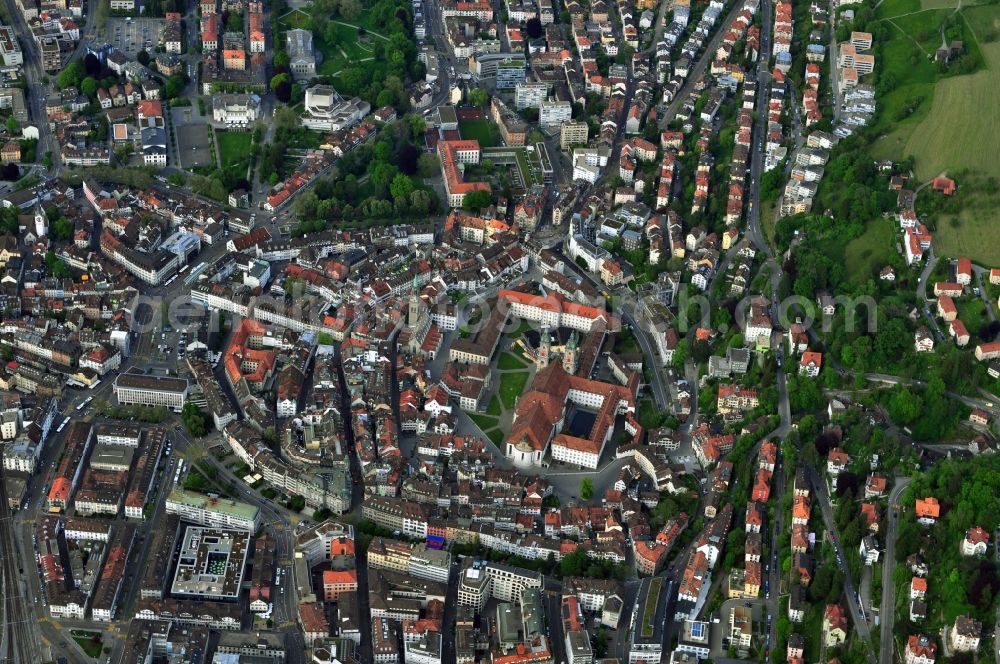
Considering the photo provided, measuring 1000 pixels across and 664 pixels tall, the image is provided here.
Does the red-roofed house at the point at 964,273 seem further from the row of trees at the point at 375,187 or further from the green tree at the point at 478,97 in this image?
the green tree at the point at 478,97

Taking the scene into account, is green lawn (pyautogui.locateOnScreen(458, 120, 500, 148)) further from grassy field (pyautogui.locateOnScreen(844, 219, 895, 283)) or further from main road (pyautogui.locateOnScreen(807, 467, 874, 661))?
main road (pyautogui.locateOnScreen(807, 467, 874, 661))

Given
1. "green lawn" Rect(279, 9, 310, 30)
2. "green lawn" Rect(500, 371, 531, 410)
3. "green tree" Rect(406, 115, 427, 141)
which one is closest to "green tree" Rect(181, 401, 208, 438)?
"green lawn" Rect(500, 371, 531, 410)

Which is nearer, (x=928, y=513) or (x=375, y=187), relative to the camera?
(x=928, y=513)

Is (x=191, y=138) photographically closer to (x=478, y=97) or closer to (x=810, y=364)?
(x=478, y=97)

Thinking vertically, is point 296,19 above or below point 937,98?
below

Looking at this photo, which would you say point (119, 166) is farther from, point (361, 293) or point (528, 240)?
point (528, 240)

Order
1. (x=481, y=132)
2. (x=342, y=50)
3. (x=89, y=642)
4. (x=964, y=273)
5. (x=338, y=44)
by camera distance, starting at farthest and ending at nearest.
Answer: (x=338, y=44)
(x=342, y=50)
(x=481, y=132)
(x=964, y=273)
(x=89, y=642)

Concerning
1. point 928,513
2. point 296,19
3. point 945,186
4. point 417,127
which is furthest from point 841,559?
point 296,19

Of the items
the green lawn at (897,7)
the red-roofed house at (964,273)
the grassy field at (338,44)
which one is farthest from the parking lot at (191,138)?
the green lawn at (897,7)
